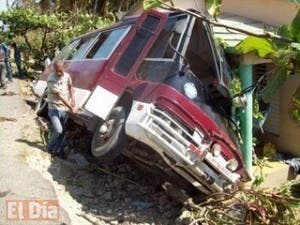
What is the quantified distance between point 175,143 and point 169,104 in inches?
19.6

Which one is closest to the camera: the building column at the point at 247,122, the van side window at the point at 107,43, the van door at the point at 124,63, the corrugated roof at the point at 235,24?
the van door at the point at 124,63

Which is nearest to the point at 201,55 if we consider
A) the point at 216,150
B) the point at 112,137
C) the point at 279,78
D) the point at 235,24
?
the point at 216,150

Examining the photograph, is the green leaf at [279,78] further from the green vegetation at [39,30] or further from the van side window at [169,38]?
the green vegetation at [39,30]

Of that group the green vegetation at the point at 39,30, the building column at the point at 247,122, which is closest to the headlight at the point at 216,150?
the building column at the point at 247,122

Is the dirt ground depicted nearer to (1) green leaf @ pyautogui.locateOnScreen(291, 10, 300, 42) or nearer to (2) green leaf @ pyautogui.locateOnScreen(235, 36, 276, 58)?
(2) green leaf @ pyautogui.locateOnScreen(235, 36, 276, 58)

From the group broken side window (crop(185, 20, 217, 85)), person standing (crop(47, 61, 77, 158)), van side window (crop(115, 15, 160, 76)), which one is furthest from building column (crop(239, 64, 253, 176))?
person standing (crop(47, 61, 77, 158))

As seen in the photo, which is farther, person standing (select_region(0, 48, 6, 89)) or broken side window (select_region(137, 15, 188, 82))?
person standing (select_region(0, 48, 6, 89))

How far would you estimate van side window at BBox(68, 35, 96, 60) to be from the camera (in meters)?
9.63

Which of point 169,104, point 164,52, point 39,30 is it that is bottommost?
point 169,104

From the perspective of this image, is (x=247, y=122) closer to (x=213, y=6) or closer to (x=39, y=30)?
(x=213, y=6)

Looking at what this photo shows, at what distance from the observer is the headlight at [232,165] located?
670 centimetres

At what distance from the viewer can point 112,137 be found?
6.95 meters

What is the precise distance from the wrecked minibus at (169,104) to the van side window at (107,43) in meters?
0.05

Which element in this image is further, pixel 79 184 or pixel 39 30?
pixel 39 30
